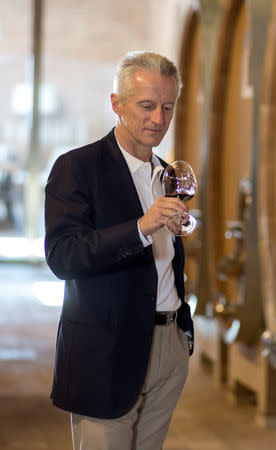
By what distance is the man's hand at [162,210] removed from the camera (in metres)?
1.52

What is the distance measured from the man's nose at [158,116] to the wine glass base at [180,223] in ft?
0.69

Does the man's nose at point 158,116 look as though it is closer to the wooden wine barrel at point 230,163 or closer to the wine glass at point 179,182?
the wine glass at point 179,182

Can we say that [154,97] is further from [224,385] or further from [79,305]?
[224,385]

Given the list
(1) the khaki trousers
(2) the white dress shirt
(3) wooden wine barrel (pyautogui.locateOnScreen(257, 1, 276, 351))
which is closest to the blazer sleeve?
(2) the white dress shirt

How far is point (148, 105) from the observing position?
166cm

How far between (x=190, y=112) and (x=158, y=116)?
2.90 metres

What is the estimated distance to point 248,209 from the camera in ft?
11.0

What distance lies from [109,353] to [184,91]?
9.96ft

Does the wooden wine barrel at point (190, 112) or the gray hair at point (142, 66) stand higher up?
the gray hair at point (142, 66)

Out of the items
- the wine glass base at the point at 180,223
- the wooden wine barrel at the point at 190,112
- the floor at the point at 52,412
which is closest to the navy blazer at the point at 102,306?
the wine glass base at the point at 180,223

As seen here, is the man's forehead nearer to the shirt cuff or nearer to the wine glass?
the wine glass

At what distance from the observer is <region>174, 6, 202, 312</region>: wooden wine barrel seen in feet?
14.2

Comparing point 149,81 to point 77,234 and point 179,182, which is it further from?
point 77,234

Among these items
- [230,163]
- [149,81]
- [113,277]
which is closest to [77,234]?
[113,277]
